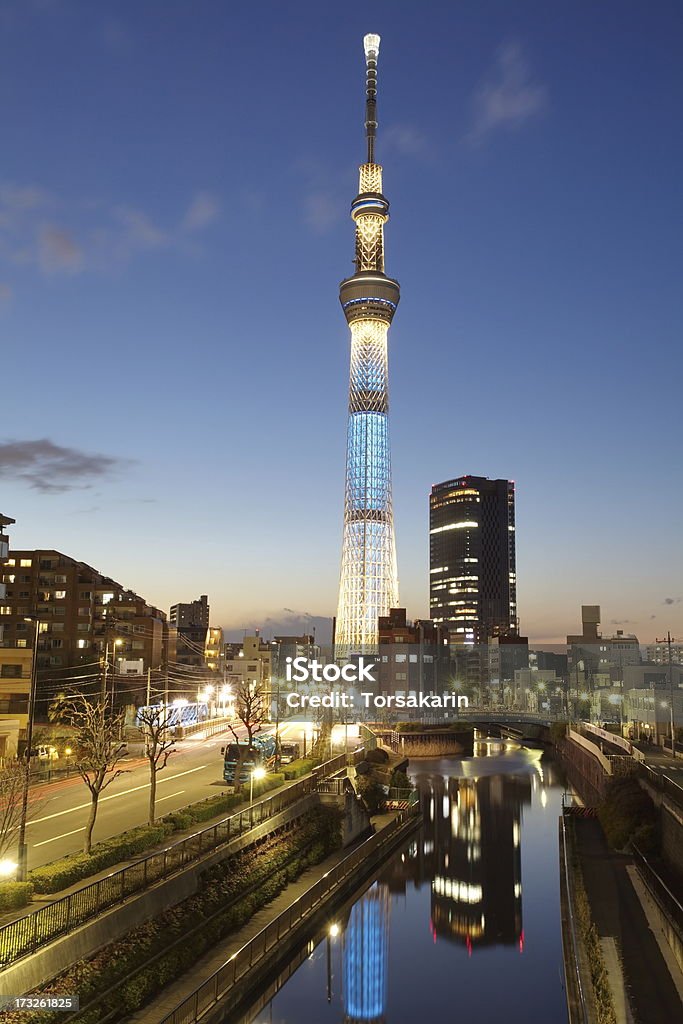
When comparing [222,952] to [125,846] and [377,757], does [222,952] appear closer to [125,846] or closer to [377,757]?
[125,846]

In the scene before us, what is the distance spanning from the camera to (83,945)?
1850 cm

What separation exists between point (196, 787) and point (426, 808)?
20.6 metres

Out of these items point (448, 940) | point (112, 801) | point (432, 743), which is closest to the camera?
point (448, 940)

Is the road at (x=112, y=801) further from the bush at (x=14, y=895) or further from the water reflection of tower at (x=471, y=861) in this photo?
the water reflection of tower at (x=471, y=861)

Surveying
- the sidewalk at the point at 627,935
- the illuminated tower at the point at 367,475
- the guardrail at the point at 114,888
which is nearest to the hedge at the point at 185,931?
the guardrail at the point at 114,888

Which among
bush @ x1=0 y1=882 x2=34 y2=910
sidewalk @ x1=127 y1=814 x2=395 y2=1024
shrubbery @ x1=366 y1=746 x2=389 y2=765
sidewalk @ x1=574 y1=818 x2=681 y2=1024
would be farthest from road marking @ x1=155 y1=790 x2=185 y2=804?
shrubbery @ x1=366 y1=746 x2=389 y2=765

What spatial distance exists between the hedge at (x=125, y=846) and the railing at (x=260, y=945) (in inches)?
154

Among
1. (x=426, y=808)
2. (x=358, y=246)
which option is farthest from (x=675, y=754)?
(x=358, y=246)

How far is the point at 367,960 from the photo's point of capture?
28.1 m

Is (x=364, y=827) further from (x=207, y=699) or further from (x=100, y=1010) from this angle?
(x=207, y=699)

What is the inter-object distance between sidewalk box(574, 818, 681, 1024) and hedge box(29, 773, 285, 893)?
1291 cm

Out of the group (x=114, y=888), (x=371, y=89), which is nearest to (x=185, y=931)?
(x=114, y=888)

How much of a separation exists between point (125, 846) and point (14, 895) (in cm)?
530

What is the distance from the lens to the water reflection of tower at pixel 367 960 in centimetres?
→ 2475
